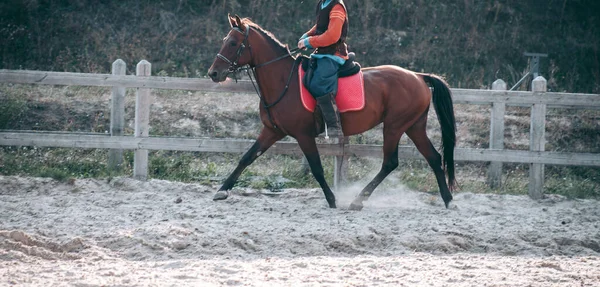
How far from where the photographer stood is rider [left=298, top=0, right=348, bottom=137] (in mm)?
7734

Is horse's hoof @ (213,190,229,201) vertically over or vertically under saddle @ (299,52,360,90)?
under

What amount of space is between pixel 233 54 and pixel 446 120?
108 inches

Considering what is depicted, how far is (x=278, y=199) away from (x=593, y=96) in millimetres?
4590

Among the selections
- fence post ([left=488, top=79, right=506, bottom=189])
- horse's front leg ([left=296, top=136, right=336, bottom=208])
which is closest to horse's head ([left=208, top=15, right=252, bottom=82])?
horse's front leg ([left=296, top=136, right=336, bottom=208])

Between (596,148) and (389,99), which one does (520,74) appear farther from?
(389,99)

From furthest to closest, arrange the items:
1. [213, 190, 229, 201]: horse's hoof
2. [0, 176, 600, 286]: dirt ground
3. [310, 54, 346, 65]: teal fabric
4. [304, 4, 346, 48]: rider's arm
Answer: [213, 190, 229, 201]: horse's hoof
[310, 54, 346, 65]: teal fabric
[304, 4, 346, 48]: rider's arm
[0, 176, 600, 286]: dirt ground

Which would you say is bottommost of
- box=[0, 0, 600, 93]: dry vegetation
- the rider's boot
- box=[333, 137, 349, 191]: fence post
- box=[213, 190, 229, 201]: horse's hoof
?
box=[213, 190, 229, 201]: horse's hoof

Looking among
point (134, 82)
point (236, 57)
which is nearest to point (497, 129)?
point (236, 57)

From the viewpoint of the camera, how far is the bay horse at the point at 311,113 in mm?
7957

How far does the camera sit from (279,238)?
20.9 ft

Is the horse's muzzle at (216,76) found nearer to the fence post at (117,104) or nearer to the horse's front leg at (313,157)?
the horse's front leg at (313,157)

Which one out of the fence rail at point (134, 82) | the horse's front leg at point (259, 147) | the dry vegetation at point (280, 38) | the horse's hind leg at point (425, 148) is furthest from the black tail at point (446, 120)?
the horse's front leg at point (259, 147)

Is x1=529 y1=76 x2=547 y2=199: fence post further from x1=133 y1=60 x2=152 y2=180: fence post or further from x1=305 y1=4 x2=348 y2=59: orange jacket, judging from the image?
x1=133 y1=60 x2=152 y2=180: fence post

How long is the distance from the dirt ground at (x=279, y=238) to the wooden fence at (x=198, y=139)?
0.50m
